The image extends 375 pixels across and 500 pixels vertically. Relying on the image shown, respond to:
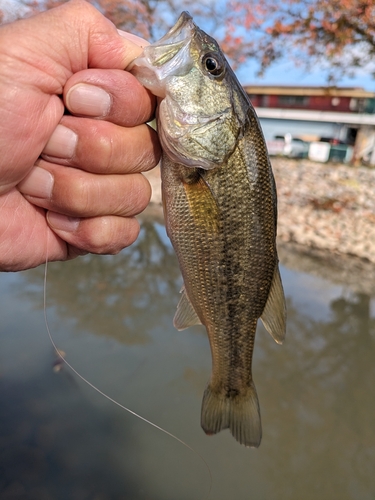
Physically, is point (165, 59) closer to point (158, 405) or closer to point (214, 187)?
point (214, 187)

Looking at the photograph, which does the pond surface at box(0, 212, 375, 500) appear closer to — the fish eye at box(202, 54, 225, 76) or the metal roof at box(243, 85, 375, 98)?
the fish eye at box(202, 54, 225, 76)

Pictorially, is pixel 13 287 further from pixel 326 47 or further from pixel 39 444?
pixel 326 47

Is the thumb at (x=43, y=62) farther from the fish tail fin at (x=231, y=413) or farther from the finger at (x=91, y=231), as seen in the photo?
the fish tail fin at (x=231, y=413)

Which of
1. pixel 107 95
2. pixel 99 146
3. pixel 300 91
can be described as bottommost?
pixel 99 146

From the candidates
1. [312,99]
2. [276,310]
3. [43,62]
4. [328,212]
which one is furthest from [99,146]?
[312,99]

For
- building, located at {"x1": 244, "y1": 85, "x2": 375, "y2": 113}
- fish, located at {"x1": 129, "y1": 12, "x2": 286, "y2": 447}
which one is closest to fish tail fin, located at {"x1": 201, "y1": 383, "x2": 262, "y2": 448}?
fish, located at {"x1": 129, "y1": 12, "x2": 286, "y2": 447}

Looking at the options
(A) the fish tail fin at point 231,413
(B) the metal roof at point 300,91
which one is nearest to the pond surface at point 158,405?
(A) the fish tail fin at point 231,413

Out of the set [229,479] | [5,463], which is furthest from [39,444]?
[229,479]
